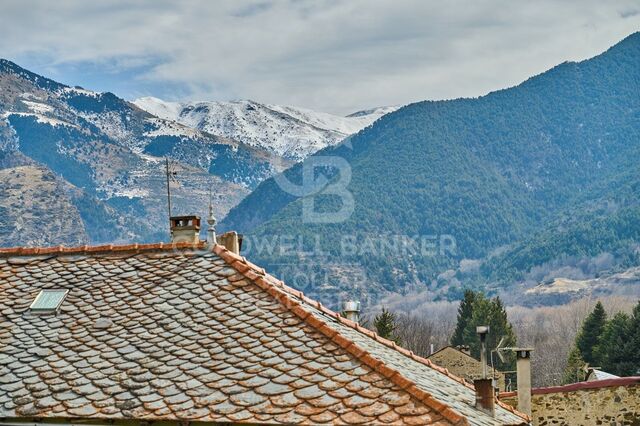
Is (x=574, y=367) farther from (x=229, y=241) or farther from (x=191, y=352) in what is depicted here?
(x=191, y=352)

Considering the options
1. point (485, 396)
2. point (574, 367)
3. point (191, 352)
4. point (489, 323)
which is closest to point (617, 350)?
point (574, 367)

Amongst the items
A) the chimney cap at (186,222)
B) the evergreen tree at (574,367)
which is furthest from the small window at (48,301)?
the evergreen tree at (574,367)

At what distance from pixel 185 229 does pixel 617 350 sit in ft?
250

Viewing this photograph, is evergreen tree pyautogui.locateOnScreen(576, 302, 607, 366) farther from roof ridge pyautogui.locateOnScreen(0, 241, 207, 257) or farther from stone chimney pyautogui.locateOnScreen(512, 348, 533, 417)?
roof ridge pyautogui.locateOnScreen(0, 241, 207, 257)

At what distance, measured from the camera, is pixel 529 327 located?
7726 inches

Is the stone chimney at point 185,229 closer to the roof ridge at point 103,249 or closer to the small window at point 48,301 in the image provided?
the roof ridge at point 103,249

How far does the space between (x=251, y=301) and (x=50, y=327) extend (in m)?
2.73

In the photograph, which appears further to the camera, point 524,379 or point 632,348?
point 632,348

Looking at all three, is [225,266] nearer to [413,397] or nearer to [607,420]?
[413,397]

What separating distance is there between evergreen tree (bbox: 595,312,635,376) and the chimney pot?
7255cm

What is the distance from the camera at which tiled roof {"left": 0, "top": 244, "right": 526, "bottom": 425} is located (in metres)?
13.7

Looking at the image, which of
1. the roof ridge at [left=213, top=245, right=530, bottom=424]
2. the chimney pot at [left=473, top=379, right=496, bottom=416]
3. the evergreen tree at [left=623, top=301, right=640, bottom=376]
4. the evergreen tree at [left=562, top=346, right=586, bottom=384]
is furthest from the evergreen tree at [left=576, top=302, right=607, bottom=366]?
the chimney pot at [left=473, top=379, right=496, bottom=416]

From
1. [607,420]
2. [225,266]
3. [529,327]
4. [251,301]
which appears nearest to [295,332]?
[251,301]

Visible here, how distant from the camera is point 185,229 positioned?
18688mm
